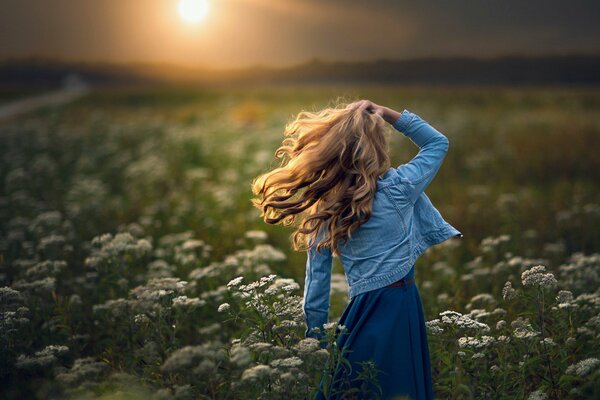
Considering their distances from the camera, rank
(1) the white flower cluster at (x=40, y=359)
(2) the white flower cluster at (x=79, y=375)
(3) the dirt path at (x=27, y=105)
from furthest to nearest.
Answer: (3) the dirt path at (x=27, y=105) < (1) the white flower cluster at (x=40, y=359) < (2) the white flower cluster at (x=79, y=375)

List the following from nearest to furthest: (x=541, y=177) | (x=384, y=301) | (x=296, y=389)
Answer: (x=296, y=389)
(x=384, y=301)
(x=541, y=177)

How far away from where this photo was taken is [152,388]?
3.56 m

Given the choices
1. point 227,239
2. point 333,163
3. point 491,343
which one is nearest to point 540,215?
point 227,239

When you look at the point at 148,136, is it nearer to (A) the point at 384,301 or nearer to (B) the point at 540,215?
(B) the point at 540,215

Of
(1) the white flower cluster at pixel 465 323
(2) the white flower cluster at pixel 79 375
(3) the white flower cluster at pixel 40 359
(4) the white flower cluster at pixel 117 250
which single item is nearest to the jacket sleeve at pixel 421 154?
(1) the white flower cluster at pixel 465 323

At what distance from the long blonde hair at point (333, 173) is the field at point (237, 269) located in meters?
0.55

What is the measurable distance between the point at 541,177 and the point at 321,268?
429 inches

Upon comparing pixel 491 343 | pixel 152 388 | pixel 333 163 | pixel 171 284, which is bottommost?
pixel 152 388

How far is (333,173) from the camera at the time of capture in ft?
11.6

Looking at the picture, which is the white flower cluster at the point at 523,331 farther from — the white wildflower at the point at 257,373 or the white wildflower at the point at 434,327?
the white wildflower at the point at 257,373

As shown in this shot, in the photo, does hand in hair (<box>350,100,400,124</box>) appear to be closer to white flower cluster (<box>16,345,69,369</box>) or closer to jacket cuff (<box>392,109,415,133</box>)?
jacket cuff (<box>392,109,415,133</box>)

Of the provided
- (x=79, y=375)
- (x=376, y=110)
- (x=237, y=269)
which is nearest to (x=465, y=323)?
(x=376, y=110)

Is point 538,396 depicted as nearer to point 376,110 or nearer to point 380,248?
point 380,248

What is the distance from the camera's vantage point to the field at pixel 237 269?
145 inches
